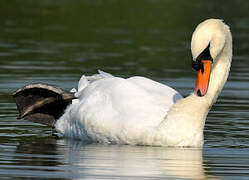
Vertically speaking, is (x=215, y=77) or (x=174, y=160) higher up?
(x=215, y=77)

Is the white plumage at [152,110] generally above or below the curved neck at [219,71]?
below

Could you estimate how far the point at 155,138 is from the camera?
10922 mm

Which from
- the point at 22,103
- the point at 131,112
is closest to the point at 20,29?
the point at 22,103

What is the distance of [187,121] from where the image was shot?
11.0 m

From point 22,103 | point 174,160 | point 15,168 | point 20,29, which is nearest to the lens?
point 15,168

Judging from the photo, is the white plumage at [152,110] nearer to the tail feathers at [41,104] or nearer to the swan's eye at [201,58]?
the swan's eye at [201,58]

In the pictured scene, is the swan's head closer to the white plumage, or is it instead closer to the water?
the white plumage

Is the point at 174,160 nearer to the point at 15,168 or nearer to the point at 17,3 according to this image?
the point at 15,168

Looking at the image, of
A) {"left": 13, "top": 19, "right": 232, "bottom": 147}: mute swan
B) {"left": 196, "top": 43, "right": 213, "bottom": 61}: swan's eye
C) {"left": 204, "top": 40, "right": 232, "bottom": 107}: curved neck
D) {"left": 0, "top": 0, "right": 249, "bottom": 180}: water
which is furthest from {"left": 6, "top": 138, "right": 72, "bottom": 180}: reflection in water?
{"left": 204, "top": 40, "right": 232, "bottom": 107}: curved neck

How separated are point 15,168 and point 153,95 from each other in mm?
2388

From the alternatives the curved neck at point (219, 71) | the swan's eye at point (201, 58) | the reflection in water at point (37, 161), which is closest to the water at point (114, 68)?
the reflection in water at point (37, 161)

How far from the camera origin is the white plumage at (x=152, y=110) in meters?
10.9

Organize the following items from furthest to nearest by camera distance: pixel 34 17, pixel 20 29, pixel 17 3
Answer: pixel 17 3 < pixel 34 17 < pixel 20 29

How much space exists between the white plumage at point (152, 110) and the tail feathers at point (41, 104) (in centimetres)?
60
